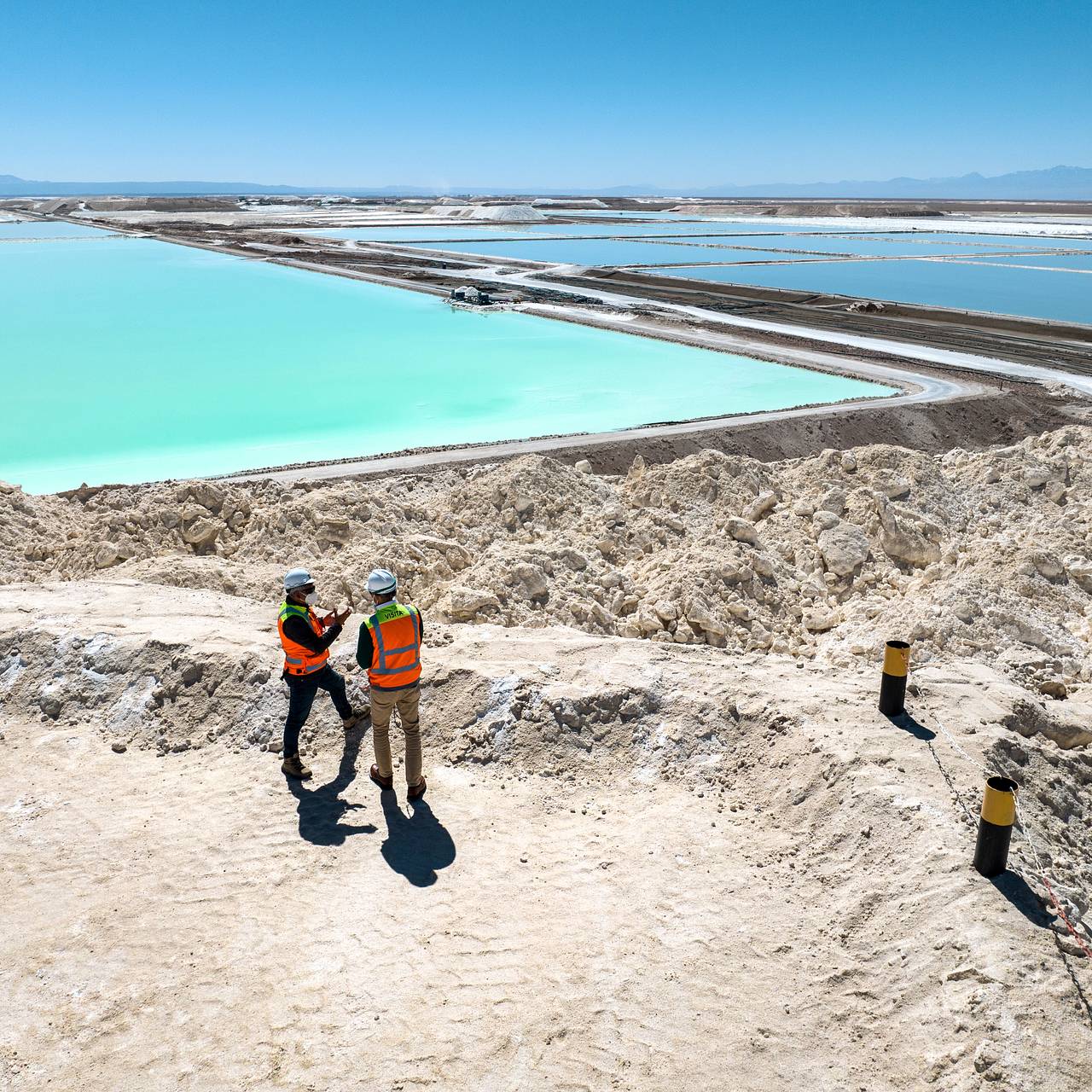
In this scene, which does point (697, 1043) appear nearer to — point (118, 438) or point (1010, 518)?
point (1010, 518)

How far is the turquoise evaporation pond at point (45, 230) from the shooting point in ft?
208

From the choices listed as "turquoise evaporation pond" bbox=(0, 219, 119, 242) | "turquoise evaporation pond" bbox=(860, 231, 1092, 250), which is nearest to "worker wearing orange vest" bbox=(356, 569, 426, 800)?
"turquoise evaporation pond" bbox=(860, 231, 1092, 250)

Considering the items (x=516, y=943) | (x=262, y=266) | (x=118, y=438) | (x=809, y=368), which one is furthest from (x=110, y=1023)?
(x=262, y=266)

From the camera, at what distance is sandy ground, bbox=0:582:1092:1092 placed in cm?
388

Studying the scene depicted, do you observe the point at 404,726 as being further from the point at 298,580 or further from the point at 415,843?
the point at 298,580

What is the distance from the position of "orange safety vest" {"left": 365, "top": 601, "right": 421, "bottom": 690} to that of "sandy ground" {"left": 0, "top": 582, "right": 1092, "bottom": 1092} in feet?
2.70

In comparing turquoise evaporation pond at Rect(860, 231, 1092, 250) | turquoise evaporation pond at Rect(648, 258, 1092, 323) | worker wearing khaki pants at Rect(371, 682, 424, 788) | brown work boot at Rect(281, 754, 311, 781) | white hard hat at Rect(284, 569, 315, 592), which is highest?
turquoise evaporation pond at Rect(860, 231, 1092, 250)

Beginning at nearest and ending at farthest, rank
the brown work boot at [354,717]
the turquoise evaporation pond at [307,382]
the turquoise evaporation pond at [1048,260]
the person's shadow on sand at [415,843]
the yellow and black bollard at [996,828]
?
the yellow and black bollard at [996,828] < the person's shadow on sand at [415,843] < the brown work boot at [354,717] < the turquoise evaporation pond at [307,382] < the turquoise evaporation pond at [1048,260]

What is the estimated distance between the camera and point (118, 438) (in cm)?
1664

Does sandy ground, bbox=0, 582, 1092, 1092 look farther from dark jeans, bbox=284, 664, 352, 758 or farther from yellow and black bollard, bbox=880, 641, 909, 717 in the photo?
dark jeans, bbox=284, 664, 352, 758

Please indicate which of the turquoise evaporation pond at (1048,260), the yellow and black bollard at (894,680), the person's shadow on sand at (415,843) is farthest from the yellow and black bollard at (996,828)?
the turquoise evaporation pond at (1048,260)

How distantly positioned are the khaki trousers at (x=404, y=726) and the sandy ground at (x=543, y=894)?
10.1 inches

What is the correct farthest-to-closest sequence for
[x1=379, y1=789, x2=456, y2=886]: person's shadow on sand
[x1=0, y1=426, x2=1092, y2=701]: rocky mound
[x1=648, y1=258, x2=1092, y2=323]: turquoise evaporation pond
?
1. [x1=648, y1=258, x2=1092, y2=323]: turquoise evaporation pond
2. [x1=0, y1=426, x2=1092, y2=701]: rocky mound
3. [x1=379, y1=789, x2=456, y2=886]: person's shadow on sand

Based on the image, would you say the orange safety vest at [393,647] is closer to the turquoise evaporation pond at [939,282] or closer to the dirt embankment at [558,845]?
the dirt embankment at [558,845]
